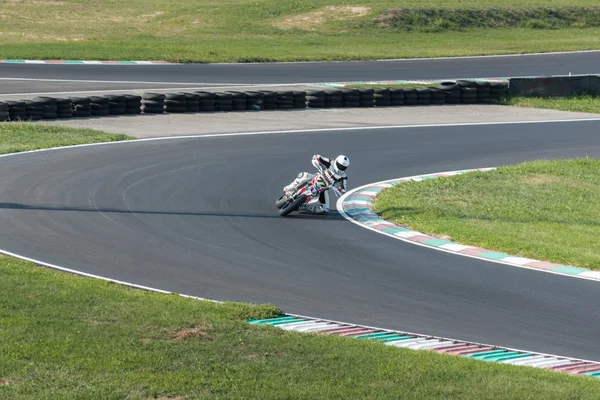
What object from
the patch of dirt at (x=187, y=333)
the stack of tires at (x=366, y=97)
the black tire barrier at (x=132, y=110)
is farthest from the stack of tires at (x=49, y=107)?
the patch of dirt at (x=187, y=333)

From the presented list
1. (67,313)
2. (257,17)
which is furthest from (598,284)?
(257,17)

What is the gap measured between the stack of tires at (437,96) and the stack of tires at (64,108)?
1222 centimetres

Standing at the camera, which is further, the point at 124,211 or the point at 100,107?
the point at 100,107

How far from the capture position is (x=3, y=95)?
31828 millimetres

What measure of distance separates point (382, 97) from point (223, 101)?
5638 mm

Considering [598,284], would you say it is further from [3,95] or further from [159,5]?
[159,5]

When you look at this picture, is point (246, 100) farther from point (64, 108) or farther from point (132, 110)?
point (64, 108)

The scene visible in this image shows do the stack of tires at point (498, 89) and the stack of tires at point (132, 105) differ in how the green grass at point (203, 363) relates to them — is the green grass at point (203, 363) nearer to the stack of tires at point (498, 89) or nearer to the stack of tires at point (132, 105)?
the stack of tires at point (132, 105)

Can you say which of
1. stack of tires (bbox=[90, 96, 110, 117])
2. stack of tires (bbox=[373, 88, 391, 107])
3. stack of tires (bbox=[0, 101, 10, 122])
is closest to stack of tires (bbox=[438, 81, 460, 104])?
stack of tires (bbox=[373, 88, 391, 107])

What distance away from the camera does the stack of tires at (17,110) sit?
27.2 m

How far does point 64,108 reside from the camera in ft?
92.5

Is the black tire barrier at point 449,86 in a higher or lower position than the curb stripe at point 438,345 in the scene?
higher

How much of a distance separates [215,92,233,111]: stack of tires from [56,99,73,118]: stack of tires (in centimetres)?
445

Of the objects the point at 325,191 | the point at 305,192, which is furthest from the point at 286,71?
the point at 305,192
